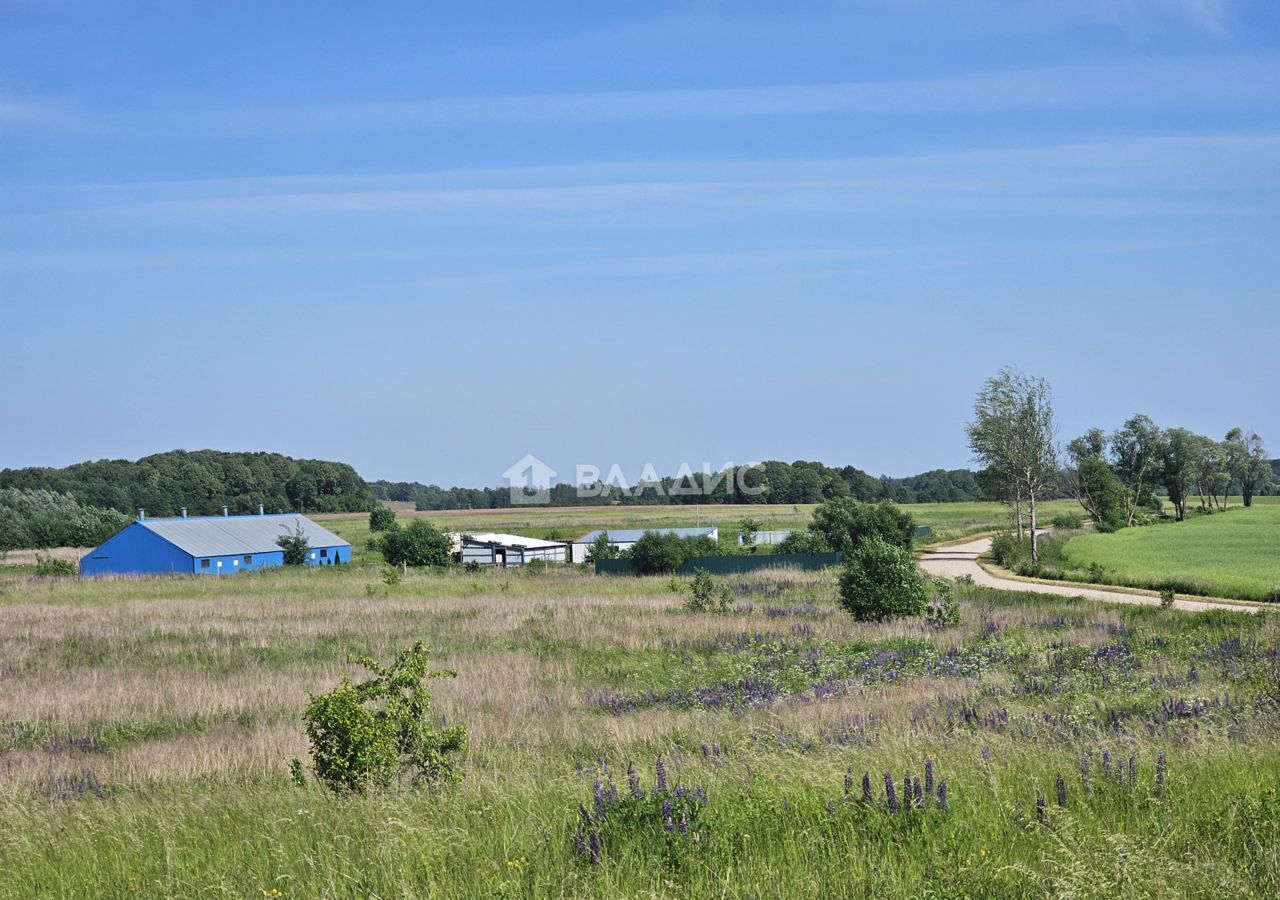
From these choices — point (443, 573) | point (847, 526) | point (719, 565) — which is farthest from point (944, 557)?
point (443, 573)

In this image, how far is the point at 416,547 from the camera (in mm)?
58125

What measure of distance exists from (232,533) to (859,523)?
37940 mm

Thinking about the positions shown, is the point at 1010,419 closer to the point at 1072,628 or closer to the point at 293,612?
the point at 1072,628

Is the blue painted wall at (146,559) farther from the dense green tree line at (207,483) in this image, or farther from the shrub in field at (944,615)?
the dense green tree line at (207,483)

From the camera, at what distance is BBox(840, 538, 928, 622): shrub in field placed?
28.0m

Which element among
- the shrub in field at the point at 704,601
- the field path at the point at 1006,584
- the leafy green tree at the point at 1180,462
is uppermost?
the leafy green tree at the point at 1180,462

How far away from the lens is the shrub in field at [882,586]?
28016 mm

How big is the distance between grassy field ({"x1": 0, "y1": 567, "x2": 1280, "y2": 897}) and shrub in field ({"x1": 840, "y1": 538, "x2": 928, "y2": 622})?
756 millimetres

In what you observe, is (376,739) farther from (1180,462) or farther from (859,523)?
(1180,462)

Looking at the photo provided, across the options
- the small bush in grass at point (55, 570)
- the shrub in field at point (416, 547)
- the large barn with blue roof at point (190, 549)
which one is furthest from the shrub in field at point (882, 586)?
the small bush in grass at point (55, 570)

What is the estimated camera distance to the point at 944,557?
186 ft

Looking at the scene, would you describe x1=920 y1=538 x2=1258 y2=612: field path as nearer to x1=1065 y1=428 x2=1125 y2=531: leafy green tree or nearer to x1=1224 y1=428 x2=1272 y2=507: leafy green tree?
x1=1065 y1=428 x2=1125 y2=531: leafy green tree

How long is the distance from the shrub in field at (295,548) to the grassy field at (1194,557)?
42.7 m

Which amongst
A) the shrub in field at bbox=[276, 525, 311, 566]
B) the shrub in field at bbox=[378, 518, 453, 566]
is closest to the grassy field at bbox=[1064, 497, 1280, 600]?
the shrub in field at bbox=[378, 518, 453, 566]
